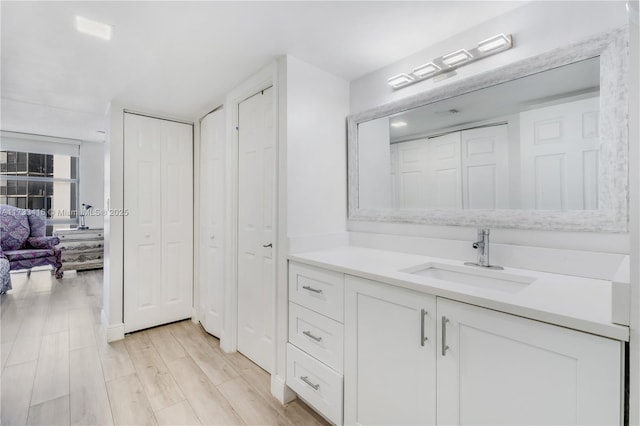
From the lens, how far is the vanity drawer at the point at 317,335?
5.27 ft

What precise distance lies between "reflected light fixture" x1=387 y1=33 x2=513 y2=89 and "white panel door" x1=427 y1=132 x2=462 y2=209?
1.23 ft

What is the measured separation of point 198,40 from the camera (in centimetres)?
176

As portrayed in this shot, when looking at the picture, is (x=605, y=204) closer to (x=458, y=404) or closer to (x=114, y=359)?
(x=458, y=404)

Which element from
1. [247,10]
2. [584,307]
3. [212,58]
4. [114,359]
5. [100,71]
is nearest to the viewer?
[584,307]

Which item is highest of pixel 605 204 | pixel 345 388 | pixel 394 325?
pixel 605 204

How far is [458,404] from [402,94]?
1.73 meters

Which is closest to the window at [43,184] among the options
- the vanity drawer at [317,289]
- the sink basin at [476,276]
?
the vanity drawer at [317,289]

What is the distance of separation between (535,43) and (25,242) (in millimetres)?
6764

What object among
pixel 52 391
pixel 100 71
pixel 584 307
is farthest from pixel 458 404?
pixel 100 71

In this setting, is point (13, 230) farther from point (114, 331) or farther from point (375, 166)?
point (375, 166)

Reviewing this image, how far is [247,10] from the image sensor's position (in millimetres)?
1502

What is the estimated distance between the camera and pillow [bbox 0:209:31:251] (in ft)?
15.1

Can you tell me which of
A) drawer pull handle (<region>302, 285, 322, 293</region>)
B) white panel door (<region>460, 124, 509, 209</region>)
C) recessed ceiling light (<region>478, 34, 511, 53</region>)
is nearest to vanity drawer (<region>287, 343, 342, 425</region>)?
drawer pull handle (<region>302, 285, 322, 293</region>)

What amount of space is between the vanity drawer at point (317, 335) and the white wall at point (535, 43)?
0.79 metres
